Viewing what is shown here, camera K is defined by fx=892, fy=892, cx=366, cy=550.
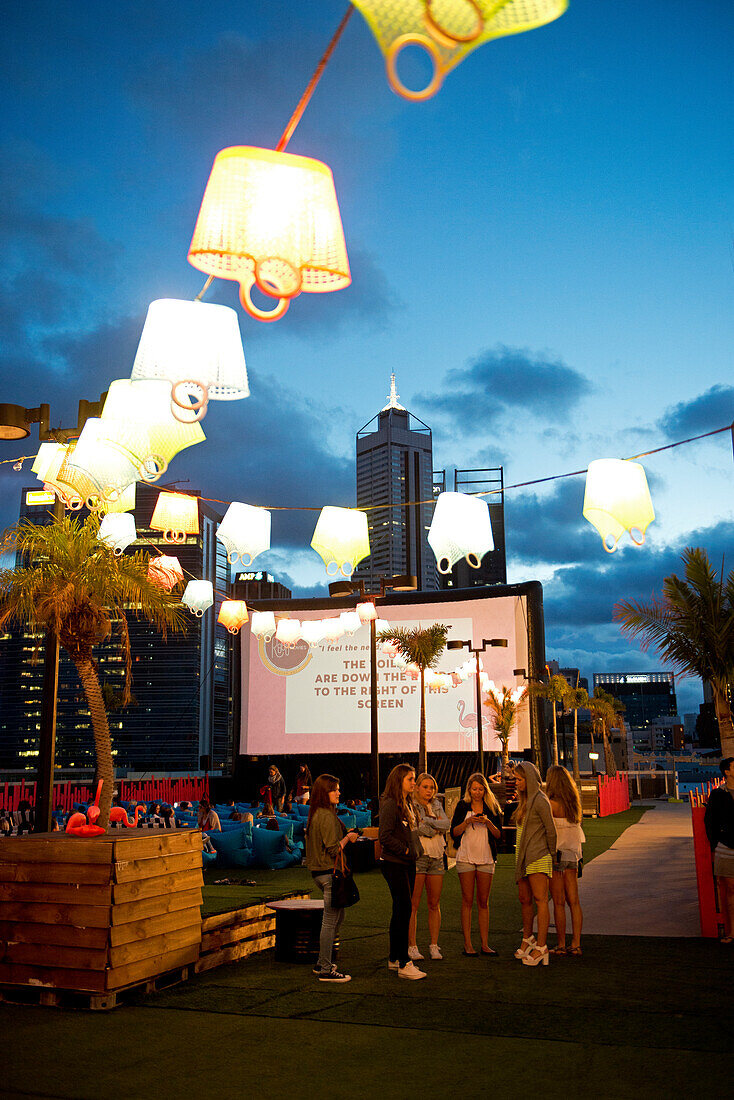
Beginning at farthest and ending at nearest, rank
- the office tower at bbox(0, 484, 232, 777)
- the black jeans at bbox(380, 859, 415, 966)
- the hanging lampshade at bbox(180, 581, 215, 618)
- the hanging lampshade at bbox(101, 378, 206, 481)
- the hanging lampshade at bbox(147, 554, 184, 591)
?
the office tower at bbox(0, 484, 232, 777), the hanging lampshade at bbox(180, 581, 215, 618), the hanging lampshade at bbox(147, 554, 184, 591), the black jeans at bbox(380, 859, 415, 966), the hanging lampshade at bbox(101, 378, 206, 481)

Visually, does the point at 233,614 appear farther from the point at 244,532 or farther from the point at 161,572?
the point at 244,532

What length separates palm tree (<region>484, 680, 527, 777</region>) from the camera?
21.8 m

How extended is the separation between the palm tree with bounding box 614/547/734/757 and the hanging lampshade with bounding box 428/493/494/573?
409 centimetres

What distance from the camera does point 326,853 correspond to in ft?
21.5

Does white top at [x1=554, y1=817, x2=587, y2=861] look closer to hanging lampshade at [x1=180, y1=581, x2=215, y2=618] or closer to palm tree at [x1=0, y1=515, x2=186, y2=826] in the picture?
palm tree at [x1=0, y1=515, x2=186, y2=826]

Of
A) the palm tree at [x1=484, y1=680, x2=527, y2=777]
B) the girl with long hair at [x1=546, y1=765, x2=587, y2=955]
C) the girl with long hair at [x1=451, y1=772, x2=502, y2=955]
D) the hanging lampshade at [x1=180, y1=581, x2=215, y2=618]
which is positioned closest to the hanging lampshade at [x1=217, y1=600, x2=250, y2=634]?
the hanging lampshade at [x1=180, y1=581, x2=215, y2=618]

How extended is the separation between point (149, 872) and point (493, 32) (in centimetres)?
556

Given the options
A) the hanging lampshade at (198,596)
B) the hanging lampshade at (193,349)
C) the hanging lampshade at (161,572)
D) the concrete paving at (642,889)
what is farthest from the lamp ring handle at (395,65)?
the hanging lampshade at (198,596)

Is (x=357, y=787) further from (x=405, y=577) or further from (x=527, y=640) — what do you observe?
(x=405, y=577)

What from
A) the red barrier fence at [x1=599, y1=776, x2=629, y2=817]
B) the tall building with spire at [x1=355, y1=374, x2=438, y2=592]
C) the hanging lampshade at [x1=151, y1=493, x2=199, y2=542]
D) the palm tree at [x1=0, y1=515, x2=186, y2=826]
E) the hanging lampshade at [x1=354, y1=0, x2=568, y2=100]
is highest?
the tall building with spire at [x1=355, y1=374, x2=438, y2=592]

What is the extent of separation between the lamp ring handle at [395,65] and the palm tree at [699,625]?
8.97 metres

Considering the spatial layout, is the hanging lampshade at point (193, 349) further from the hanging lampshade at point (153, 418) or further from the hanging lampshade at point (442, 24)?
the hanging lampshade at point (442, 24)

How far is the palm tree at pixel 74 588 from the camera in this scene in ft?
26.6

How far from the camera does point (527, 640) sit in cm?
2319
